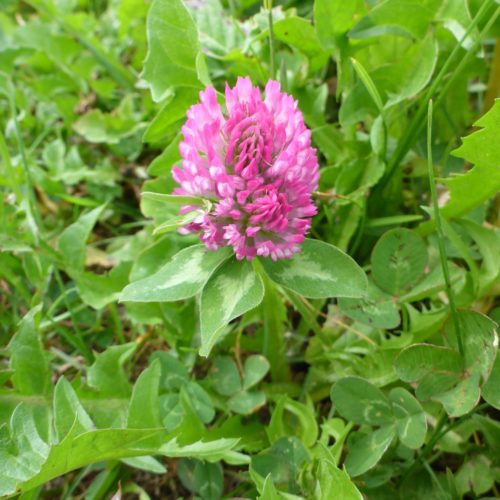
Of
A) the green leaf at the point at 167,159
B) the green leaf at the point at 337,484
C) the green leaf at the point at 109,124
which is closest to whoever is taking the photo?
the green leaf at the point at 337,484

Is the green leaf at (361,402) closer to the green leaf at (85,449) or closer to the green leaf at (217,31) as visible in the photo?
the green leaf at (85,449)

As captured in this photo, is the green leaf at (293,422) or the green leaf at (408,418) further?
the green leaf at (293,422)

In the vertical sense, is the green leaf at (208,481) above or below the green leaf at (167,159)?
below

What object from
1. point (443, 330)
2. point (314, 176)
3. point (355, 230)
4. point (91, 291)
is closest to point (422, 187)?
point (355, 230)

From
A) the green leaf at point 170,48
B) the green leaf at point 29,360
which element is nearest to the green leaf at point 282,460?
the green leaf at point 29,360

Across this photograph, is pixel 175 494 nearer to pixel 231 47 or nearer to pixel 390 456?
pixel 390 456

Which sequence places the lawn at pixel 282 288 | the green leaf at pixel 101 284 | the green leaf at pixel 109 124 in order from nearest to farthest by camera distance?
the lawn at pixel 282 288 → the green leaf at pixel 101 284 → the green leaf at pixel 109 124
